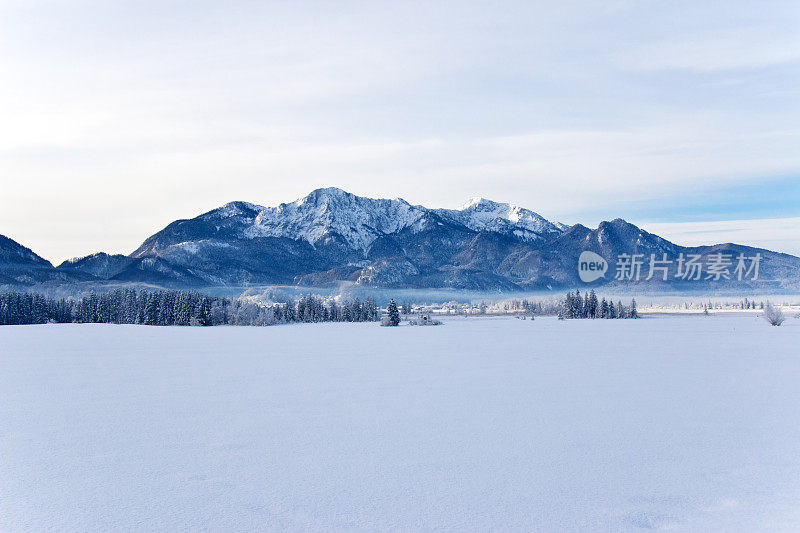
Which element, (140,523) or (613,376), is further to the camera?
(613,376)

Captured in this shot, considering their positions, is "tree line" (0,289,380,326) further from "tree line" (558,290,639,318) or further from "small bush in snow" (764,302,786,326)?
"small bush in snow" (764,302,786,326)

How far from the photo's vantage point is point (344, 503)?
38.5 feet

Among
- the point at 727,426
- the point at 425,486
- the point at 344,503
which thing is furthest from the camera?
the point at 727,426

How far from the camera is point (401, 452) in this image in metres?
15.4

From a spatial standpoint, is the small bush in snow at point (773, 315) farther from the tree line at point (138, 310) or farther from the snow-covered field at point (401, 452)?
the tree line at point (138, 310)

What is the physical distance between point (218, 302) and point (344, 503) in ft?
432

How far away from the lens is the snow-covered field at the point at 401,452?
11242 millimetres

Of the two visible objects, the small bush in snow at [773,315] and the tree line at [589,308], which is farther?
the tree line at [589,308]

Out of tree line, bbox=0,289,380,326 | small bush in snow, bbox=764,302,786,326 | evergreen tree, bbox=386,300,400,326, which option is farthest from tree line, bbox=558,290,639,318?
tree line, bbox=0,289,380,326

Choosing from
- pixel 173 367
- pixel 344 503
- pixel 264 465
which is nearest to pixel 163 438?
pixel 264 465

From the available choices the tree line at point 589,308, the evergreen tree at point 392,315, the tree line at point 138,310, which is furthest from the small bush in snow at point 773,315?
the tree line at point 138,310

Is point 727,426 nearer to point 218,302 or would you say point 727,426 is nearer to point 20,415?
point 20,415

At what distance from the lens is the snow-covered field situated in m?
11.2

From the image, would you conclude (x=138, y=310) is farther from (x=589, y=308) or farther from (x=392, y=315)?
(x=589, y=308)
